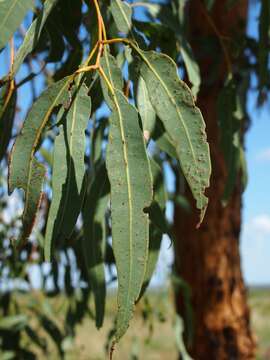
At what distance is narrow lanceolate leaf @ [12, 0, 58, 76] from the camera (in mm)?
871

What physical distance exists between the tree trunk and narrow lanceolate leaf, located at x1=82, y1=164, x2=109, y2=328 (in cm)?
85

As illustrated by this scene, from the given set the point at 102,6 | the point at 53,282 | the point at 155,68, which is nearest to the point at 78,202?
the point at 155,68

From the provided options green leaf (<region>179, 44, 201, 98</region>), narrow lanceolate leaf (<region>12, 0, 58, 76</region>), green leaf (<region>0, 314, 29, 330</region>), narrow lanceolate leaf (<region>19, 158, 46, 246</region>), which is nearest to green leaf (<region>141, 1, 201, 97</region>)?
green leaf (<region>179, 44, 201, 98</region>)

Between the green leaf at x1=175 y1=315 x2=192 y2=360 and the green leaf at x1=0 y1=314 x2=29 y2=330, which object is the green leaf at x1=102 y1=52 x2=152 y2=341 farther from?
the green leaf at x1=0 y1=314 x2=29 y2=330

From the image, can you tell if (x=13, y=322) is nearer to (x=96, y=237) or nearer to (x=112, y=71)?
(x=96, y=237)

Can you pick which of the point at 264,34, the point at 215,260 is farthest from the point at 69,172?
the point at 215,260

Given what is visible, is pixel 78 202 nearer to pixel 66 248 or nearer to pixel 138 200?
pixel 138 200

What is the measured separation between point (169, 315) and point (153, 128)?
114 centimetres

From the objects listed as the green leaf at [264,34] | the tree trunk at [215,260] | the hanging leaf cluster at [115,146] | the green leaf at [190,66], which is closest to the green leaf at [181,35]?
the green leaf at [190,66]

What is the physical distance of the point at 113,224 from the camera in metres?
0.75

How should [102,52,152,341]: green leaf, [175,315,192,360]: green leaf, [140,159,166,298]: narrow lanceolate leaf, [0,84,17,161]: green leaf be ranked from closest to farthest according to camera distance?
[102,52,152,341]: green leaf → [0,84,17,161]: green leaf → [140,159,166,298]: narrow lanceolate leaf → [175,315,192,360]: green leaf

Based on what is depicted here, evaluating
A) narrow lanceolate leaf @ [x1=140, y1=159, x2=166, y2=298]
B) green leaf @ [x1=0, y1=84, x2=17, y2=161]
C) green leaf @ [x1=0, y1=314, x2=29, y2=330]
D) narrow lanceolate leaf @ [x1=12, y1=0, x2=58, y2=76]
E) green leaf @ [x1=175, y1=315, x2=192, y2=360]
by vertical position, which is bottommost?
green leaf @ [x1=175, y1=315, x2=192, y2=360]

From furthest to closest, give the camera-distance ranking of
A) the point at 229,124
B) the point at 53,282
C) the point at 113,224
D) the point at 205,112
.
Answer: the point at 205,112
the point at 53,282
the point at 229,124
the point at 113,224

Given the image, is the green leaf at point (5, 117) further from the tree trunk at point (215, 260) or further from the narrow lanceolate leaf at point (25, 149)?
the tree trunk at point (215, 260)
